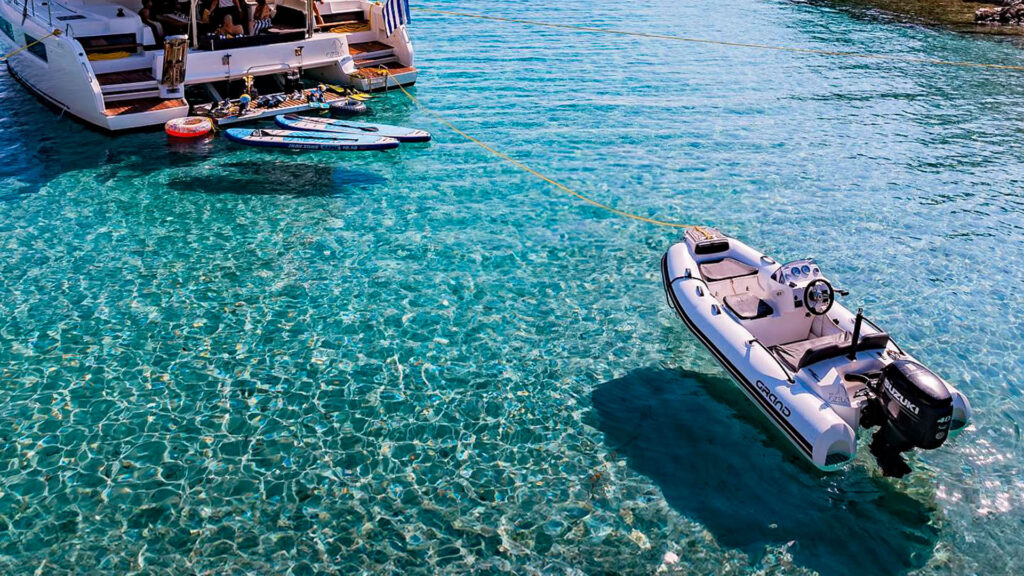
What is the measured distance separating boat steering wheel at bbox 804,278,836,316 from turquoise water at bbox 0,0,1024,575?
1603 mm

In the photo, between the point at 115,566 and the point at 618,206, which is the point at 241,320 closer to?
the point at 115,566

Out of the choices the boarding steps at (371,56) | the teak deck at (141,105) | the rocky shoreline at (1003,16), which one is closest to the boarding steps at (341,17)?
the boarding steps at (371,56)

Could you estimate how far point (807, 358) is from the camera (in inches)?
346

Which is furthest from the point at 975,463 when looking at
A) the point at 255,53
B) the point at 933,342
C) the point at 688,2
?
the point at 688,2

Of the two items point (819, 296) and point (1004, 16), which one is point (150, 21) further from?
point (1004, 16)

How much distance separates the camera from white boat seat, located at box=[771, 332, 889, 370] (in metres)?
8.79

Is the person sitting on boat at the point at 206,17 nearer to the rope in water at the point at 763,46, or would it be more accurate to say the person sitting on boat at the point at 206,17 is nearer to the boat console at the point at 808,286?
the rope in water at the point at 763,46

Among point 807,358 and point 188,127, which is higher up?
point 188,127

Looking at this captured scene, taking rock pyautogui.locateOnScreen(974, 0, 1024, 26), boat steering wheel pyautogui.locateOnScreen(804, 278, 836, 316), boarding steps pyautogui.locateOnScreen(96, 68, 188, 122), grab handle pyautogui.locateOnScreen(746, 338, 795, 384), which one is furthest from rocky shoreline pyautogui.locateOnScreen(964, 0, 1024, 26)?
boarding steps pyautogui.locateOnScreen(96, 68, 188, 122)

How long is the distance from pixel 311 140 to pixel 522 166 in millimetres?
5090

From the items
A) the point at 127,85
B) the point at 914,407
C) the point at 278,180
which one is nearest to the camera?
the point at 914,407

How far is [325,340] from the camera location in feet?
35.1

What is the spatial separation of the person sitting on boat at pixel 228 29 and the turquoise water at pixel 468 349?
3.51 m

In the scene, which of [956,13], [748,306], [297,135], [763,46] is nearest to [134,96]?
[297,135]
